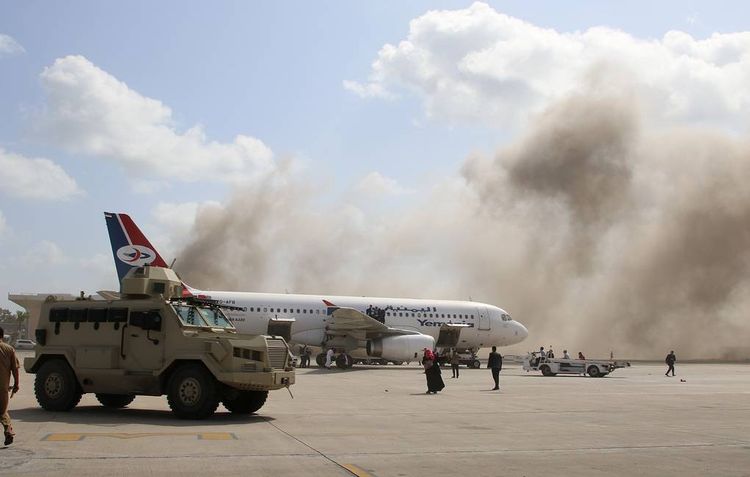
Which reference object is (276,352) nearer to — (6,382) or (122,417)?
(122,417)

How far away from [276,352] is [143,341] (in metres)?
2.46

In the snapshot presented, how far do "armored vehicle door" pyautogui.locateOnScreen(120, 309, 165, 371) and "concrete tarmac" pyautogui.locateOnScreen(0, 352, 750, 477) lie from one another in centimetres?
101

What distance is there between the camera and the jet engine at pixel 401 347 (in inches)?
1524

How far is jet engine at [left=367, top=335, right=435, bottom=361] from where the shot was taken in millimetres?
38719

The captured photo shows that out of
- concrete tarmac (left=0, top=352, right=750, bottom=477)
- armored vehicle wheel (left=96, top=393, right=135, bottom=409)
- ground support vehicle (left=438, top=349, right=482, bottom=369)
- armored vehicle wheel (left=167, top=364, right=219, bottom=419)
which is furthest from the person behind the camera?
ground support vehicle (left=438, top=349, right=482, bottom=369)

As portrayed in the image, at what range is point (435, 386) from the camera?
22.8 m

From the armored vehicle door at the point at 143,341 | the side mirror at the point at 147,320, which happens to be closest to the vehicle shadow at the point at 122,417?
the armored vehicle door at the point at 143,341

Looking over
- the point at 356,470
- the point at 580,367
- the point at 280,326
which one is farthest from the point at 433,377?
the point at 280,326

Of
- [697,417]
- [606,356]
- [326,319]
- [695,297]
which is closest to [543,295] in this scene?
[606,356]

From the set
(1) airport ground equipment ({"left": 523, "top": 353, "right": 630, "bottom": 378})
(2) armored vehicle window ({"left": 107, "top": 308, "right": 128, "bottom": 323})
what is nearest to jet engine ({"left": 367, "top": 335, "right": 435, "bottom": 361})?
(1) airport ground equipment ({"left": 523, "top": 353, "right": 630, "bottom": 378})

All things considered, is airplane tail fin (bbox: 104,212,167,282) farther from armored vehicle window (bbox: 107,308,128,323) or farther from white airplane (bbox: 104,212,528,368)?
armored vehicle window (bbox: 107,308,128,323)

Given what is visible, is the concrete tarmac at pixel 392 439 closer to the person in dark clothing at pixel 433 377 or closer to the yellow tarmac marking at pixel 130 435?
the yellow tarmac marking at pixel 130 435

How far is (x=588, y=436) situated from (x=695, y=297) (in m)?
63.0

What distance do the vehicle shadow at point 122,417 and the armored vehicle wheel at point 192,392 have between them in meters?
0.17
